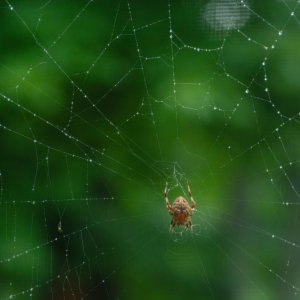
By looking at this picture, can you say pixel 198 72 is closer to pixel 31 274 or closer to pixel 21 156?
pixel 21 156

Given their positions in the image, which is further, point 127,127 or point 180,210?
point 127,127

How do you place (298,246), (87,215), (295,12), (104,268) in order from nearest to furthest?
(295,12), (87,215), (104,268), (298,246)

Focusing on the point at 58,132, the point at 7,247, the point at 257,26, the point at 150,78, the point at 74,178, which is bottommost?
the point at 7,247

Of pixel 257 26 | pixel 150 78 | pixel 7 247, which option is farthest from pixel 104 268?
pixel 257 26

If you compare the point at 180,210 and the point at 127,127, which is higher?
the point at 127,127

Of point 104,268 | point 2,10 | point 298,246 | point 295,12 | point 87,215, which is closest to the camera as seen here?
point 2,10

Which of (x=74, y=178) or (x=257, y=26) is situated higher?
(x=257, y=26)

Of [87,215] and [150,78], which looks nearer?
[150,78]

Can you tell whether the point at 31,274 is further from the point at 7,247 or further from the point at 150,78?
the point at 150,78
